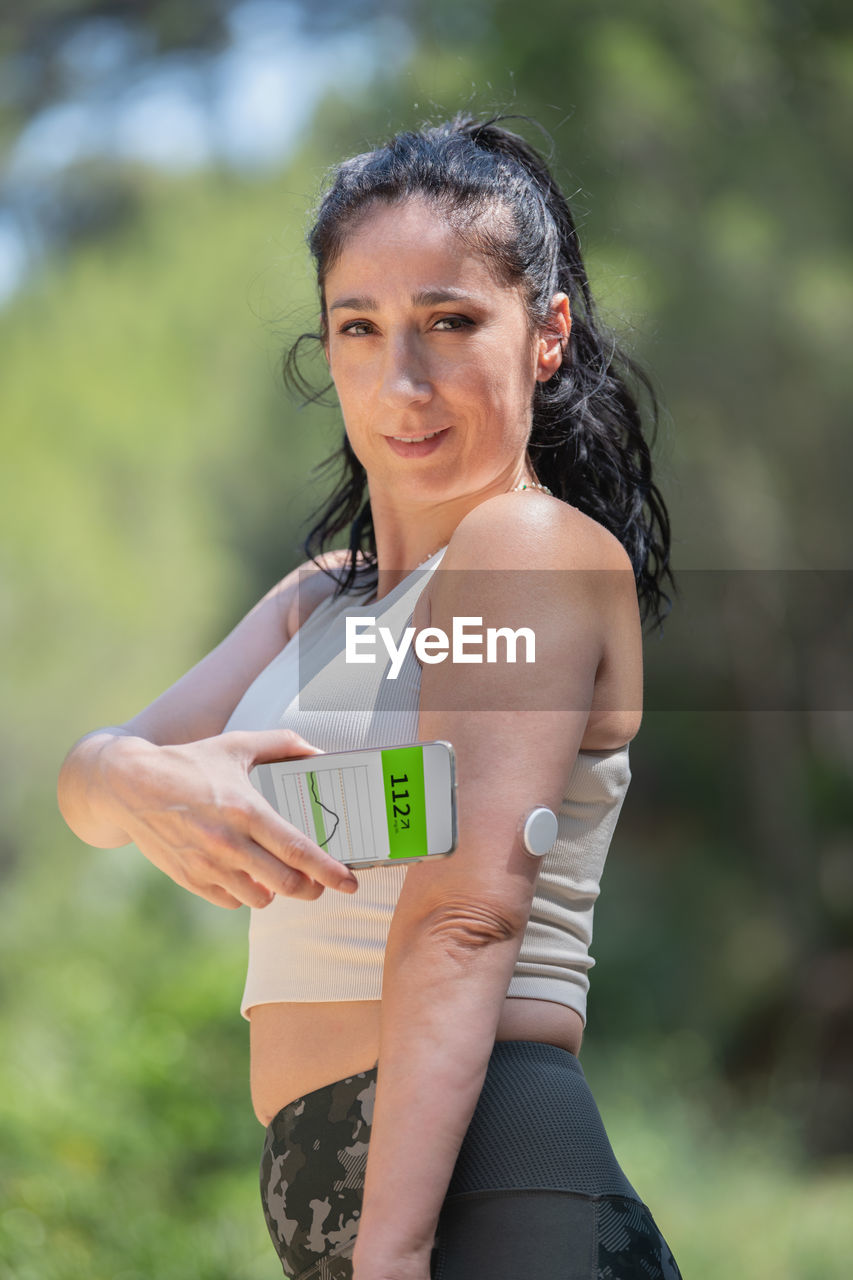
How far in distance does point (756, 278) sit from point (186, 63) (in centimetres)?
412

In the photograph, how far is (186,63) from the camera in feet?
25.6

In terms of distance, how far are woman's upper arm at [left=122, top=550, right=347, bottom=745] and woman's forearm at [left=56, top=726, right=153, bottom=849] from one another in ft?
0.25

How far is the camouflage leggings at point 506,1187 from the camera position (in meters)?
0.87

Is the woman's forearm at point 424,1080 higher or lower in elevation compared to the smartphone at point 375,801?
lower

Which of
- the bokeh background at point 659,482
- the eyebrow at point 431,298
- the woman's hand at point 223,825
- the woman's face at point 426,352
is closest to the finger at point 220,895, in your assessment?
the woman's hand at point 223,825

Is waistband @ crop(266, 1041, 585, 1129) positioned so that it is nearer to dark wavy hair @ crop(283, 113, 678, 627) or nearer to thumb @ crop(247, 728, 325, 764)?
thumb @ crop(247, 728, 325, 764)

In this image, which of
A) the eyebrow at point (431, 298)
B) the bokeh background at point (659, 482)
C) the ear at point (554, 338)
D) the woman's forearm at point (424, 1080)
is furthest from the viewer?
the bokeh background at point (659, 482)

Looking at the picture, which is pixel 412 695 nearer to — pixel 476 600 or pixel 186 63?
pixel 476 600

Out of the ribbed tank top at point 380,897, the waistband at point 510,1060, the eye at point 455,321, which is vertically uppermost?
the eye at point 455,321

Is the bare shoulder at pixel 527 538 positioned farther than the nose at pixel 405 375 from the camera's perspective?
No

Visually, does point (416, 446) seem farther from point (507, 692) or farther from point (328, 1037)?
point (328, 1037)

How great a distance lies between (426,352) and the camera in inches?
43.4

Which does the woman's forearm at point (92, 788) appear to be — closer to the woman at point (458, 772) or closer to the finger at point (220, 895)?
the woman at point (458, 772)

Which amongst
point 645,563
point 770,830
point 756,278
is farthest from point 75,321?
point 645,563
